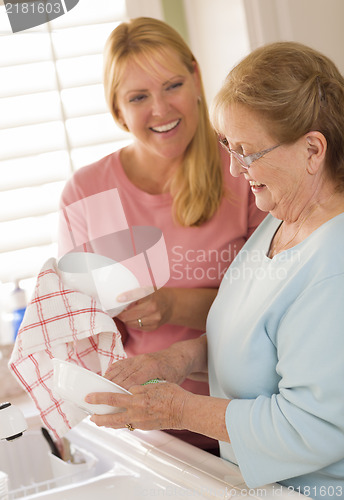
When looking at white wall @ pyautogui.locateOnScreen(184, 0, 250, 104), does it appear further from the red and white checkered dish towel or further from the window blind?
the red and white checkered dish towel

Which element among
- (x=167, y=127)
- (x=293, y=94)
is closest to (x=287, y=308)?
(x=293, y=94)

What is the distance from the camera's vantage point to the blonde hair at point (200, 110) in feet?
4.99

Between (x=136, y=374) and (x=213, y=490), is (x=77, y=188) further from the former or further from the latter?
(x=213, y=490)

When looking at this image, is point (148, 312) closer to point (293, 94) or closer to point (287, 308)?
point (287, 308)

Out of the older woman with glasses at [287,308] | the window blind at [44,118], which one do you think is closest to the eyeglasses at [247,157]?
the older woman with glasses at [287,308]

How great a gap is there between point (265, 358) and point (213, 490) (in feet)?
0.78

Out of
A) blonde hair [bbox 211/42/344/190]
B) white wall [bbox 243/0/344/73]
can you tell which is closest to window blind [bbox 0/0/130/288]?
white wall [bbox 243/0/344/73]

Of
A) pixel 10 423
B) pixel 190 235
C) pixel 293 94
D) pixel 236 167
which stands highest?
pixel 293 94

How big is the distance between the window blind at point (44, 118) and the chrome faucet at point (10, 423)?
1064 mm

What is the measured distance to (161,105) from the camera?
1.53m

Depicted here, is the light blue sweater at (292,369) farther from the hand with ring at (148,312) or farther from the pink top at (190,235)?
the pink top at (190,235)

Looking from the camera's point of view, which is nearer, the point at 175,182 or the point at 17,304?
the point at 175,182

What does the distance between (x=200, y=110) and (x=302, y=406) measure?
33.8 inches

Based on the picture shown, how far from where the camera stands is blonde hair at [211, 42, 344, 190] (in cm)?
105
